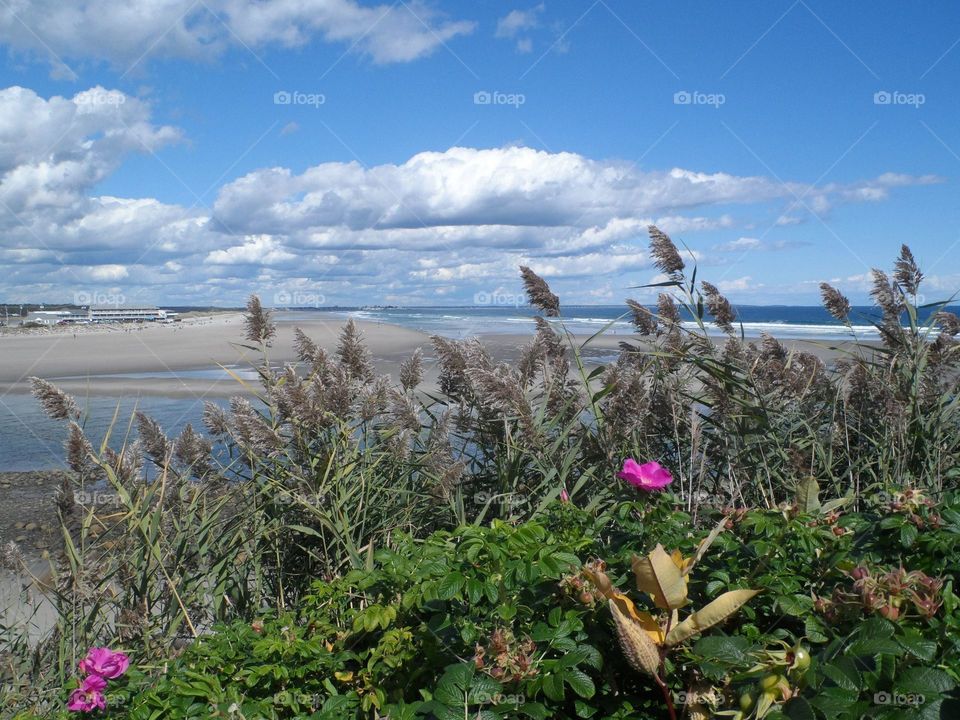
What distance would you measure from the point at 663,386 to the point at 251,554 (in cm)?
191

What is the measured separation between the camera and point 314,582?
2.28 meters

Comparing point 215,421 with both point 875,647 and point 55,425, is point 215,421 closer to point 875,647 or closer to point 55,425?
point 875,647

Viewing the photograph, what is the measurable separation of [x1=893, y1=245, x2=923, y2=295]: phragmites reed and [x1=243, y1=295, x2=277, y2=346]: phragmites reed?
3.19 meters

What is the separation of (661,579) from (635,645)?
6.0 inches

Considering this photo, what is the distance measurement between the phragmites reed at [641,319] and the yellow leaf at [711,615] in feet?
7.43

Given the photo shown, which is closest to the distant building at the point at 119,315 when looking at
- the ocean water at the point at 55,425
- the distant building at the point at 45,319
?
the distant building at the point at 45,319

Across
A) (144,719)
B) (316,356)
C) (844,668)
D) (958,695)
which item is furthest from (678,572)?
(316,356)

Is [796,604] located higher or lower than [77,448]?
lower

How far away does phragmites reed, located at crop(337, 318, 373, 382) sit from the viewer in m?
3.82

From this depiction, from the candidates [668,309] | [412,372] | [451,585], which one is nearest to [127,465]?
[412,372]

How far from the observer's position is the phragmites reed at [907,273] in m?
4.09

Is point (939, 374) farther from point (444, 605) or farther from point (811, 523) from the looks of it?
point (444, 605)

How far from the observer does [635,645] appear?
1638mm

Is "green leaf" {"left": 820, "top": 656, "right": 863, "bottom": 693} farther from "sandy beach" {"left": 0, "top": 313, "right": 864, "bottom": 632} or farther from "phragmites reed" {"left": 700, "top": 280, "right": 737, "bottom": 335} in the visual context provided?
"sandy beach" {"left": 0, "top": 313, "right": 864, "bottom": 632}
